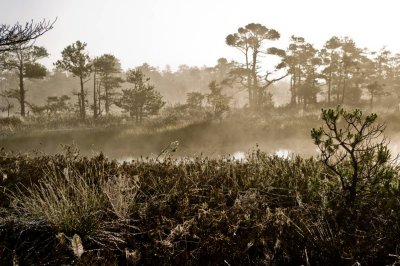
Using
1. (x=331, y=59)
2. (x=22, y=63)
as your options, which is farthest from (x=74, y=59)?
(x=331, y=59)

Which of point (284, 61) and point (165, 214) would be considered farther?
point (284, 61)

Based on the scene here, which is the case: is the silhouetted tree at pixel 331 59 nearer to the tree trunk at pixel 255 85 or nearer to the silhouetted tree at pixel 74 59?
the tree trunk at pixel 255 85

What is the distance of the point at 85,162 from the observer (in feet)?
22.6

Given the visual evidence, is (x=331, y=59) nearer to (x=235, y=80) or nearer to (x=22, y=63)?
(x=235, y=80)

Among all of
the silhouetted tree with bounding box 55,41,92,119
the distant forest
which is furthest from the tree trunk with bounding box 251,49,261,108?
the silhouetted tree with bounding box 55,41,92,119

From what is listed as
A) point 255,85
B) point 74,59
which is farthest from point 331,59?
point 74,59

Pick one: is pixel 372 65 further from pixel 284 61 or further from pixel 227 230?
pixel 227 230

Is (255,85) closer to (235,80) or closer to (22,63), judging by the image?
(235,80)

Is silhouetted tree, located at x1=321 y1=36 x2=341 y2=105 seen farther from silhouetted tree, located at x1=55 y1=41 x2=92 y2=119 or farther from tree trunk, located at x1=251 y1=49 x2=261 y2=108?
silhouetted tree, located at x1=55 y1=41 x2=92 y2=119

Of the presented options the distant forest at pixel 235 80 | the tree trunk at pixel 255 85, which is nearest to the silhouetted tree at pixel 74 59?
the distant forest at pixel 235 80

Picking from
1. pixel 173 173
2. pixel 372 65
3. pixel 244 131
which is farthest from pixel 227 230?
pixel 372 65

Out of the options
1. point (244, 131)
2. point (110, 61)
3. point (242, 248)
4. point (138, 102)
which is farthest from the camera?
point (110, 61)

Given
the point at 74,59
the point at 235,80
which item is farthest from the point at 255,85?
the point at 74,59

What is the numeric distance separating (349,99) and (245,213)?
39989 millimetres
